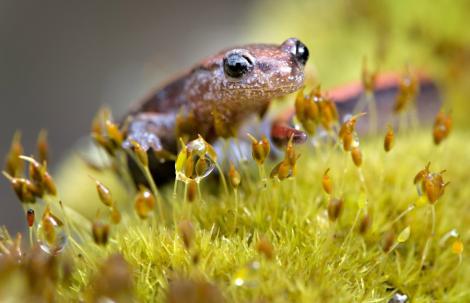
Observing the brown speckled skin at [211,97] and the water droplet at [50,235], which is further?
the brown speckled skin at [211,97]

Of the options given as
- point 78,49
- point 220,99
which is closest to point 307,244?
point 220,99

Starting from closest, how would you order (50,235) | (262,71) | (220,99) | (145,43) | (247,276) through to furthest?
(247,276) → (50,235) → (262,71) → (220,99) → (145,43)

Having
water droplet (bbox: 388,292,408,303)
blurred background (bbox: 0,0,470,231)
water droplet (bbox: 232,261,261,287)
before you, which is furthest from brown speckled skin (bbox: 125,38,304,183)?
blurred background (bbox: 0,0,470,231)

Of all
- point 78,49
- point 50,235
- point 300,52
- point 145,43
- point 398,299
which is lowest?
point 398,299

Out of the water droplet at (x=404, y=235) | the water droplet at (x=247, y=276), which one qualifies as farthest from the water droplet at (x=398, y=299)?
the water droplet at (x=247, y=276)

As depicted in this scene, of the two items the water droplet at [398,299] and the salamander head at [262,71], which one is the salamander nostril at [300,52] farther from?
the water droplet at [398,299]

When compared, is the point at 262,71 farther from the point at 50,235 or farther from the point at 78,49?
the point at 78,49
